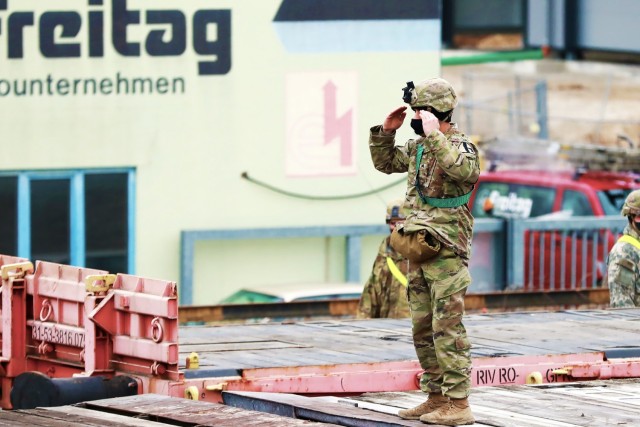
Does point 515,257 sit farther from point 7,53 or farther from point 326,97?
point 7,53

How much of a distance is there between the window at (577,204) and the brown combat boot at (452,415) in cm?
1300

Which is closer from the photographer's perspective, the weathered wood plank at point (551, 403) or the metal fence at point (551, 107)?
the weathered wood plank at point (551, 403)

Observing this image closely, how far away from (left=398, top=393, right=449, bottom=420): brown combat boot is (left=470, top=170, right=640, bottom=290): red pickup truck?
11.6 metres

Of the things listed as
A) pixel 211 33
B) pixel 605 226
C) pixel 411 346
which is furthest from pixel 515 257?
pixel 411 346

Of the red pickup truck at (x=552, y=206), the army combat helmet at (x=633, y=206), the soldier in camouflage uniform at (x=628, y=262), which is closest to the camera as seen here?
the soldier in camouflage uniform at (x=628, y=262)

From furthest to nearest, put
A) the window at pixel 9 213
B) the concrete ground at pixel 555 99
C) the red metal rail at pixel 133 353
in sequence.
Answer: the concrete ground at pixel 555 99
the window at pixel 9 213
the red metal rail at pixel 133 353

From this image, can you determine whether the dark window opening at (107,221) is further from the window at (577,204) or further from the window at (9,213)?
the window at (577,204)

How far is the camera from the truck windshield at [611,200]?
21.6 metres

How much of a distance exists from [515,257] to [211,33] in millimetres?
4761

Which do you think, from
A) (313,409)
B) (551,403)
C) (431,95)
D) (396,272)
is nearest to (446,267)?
(431,95)

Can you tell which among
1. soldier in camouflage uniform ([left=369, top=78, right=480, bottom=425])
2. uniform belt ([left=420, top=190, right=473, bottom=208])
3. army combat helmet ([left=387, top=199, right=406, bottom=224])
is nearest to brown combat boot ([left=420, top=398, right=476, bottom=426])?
soldier in camouflage uniform ([left=369, top=78, right=480, bottom=425])

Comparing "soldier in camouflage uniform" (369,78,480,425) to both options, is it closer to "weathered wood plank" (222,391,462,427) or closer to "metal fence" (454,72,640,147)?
"weathered wood plank" (222,391,462,427)

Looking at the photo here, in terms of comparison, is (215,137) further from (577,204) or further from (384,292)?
(384,292)

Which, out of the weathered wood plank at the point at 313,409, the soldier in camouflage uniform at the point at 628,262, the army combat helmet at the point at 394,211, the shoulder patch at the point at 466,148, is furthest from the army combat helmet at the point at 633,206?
the shoulder patch at the point at 466,148
